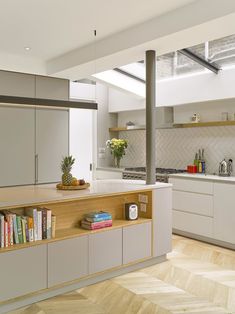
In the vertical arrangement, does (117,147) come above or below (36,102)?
below

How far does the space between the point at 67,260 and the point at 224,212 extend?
7.77 ft

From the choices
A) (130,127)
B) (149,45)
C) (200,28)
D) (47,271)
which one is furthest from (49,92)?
(47,271)

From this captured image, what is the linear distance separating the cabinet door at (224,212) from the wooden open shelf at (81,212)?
3.88ft

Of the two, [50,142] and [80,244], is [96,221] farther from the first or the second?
[50,142]

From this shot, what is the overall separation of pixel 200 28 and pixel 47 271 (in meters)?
2.71

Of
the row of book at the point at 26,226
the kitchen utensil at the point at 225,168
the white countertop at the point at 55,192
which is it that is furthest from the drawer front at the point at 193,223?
the row of book at the point at 26,226

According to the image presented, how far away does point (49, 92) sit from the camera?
5.75 m

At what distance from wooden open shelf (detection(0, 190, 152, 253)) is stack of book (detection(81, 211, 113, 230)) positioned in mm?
48

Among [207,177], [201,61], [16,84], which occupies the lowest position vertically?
[207,177]

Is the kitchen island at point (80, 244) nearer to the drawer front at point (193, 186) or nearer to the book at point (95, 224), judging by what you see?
the book at point (95, 224)

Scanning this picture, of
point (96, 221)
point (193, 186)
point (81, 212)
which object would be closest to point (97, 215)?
point (96, 221)

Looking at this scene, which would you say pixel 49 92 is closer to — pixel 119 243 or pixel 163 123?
pixel 163 123

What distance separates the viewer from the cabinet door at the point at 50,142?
573 cm

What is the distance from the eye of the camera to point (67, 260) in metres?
3.30
